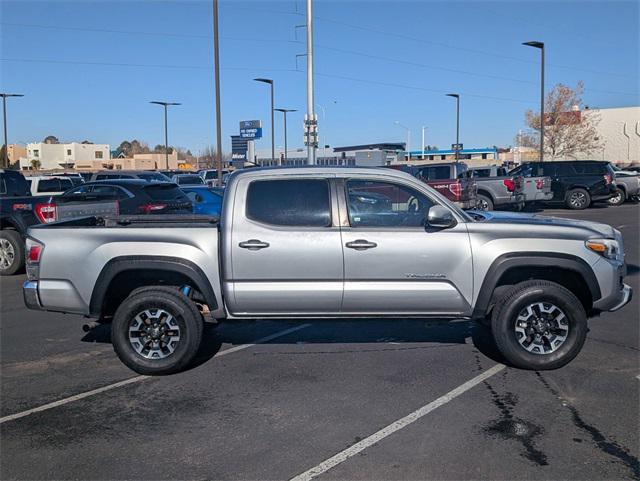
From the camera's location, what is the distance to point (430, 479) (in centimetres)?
407

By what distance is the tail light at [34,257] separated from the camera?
6.20 meters

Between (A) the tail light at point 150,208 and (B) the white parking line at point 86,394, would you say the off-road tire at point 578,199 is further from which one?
(B) the white parking line at point 86,394

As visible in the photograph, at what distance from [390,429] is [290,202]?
2.36 m

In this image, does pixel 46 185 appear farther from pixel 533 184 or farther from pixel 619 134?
pixel 619 134

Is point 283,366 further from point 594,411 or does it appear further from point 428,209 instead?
point 594,411

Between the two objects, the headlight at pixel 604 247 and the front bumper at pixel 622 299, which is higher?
the headlight at pixel 604 247

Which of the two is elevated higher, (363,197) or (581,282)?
(363,197)

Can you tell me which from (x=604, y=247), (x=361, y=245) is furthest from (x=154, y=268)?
(x=604, y=247)

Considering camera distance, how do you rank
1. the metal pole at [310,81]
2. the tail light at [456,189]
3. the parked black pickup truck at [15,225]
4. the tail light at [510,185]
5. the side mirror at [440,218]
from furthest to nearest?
the tail light at [510,185] → the metal pole at [310,81] → the tail light at [456,189] → the parked black pickup truck at [15,225] → the side mirror at [440,218]

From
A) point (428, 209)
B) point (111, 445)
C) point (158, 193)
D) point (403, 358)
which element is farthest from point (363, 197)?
point (158, 193)

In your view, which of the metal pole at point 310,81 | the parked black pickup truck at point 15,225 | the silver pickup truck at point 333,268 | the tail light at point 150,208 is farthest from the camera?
the metal pole at point 310,81

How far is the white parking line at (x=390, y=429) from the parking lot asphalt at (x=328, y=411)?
0.05 ft

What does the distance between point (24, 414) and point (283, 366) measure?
7.61ft

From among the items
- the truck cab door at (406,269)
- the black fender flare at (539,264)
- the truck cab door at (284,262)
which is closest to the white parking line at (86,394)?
the truck cab door at (284,262)
